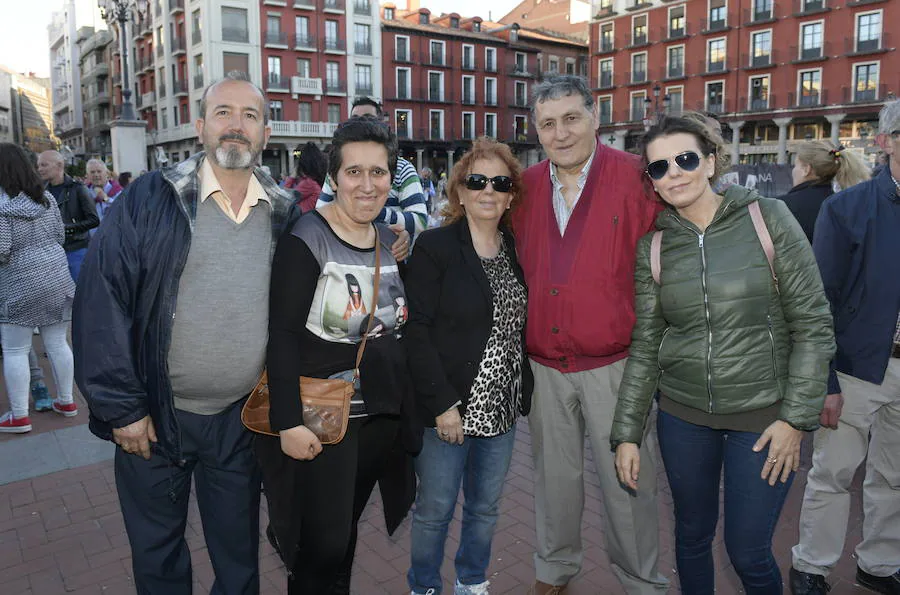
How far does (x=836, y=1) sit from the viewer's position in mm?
36531

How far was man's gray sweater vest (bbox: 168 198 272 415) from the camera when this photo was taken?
2.41m

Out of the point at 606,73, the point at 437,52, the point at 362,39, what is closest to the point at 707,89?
the point at 606,73

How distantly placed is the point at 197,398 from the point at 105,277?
1.86ft

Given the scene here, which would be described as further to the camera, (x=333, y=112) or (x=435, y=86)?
(x=435, y=86)

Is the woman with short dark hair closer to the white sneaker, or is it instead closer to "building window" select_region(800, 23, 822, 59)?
the white sneaker

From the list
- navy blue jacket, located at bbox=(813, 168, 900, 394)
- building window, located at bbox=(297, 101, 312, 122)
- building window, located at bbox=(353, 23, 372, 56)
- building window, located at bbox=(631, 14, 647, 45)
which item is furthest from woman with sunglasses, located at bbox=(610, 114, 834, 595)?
building window, located at bbox=(631, 14, 647, 45)

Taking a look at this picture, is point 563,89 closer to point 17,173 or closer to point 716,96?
point 17,173

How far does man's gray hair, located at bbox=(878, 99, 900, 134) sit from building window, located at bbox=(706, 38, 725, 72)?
4274 centimetres

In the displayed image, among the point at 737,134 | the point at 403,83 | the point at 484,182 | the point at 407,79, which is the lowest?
the point at 484,182

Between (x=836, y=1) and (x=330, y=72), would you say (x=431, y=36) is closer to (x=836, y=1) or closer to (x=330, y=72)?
(x=330, y=72)

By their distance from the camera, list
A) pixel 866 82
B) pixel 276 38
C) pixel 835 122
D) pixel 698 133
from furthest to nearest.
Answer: pixel 276 38
pixel 835 122
pixel 866 82
pixel 698 133

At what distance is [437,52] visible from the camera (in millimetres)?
48250

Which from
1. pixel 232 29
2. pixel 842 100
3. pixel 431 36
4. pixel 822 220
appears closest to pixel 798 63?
pixel 842 100

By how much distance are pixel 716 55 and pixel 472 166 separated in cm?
4449
